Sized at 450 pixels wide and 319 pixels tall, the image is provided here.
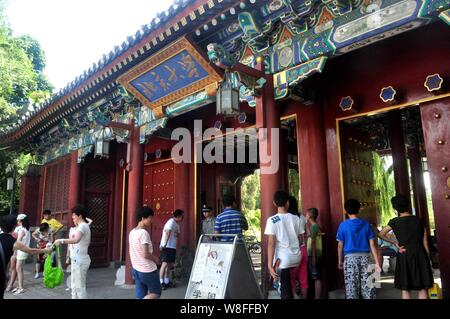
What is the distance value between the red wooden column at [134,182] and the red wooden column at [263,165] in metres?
3.25

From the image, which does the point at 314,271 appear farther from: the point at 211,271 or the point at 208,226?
the point at 208,226

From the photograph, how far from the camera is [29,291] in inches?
264

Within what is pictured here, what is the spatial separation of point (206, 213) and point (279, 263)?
3161 mm

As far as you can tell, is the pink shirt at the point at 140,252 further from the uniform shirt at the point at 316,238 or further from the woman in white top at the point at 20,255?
the woman in white top at the point at 20,255

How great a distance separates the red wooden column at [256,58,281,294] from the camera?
15.0ft

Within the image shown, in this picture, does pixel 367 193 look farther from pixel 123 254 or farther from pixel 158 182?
pixel 123 254

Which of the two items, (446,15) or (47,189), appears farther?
(47,189)

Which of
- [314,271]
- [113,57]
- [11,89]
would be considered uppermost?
[11,89]

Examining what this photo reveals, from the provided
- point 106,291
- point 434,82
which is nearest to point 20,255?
point 106,291

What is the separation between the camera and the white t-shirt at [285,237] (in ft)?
12.1

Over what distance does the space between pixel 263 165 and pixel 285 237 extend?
4.02 ft

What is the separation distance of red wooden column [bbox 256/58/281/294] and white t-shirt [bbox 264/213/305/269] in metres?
0.77

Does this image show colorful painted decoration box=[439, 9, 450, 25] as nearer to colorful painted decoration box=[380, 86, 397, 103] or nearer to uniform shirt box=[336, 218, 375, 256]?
colorful painted decoration box=[380, 86, 397, 103]

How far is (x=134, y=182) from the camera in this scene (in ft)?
23.7
